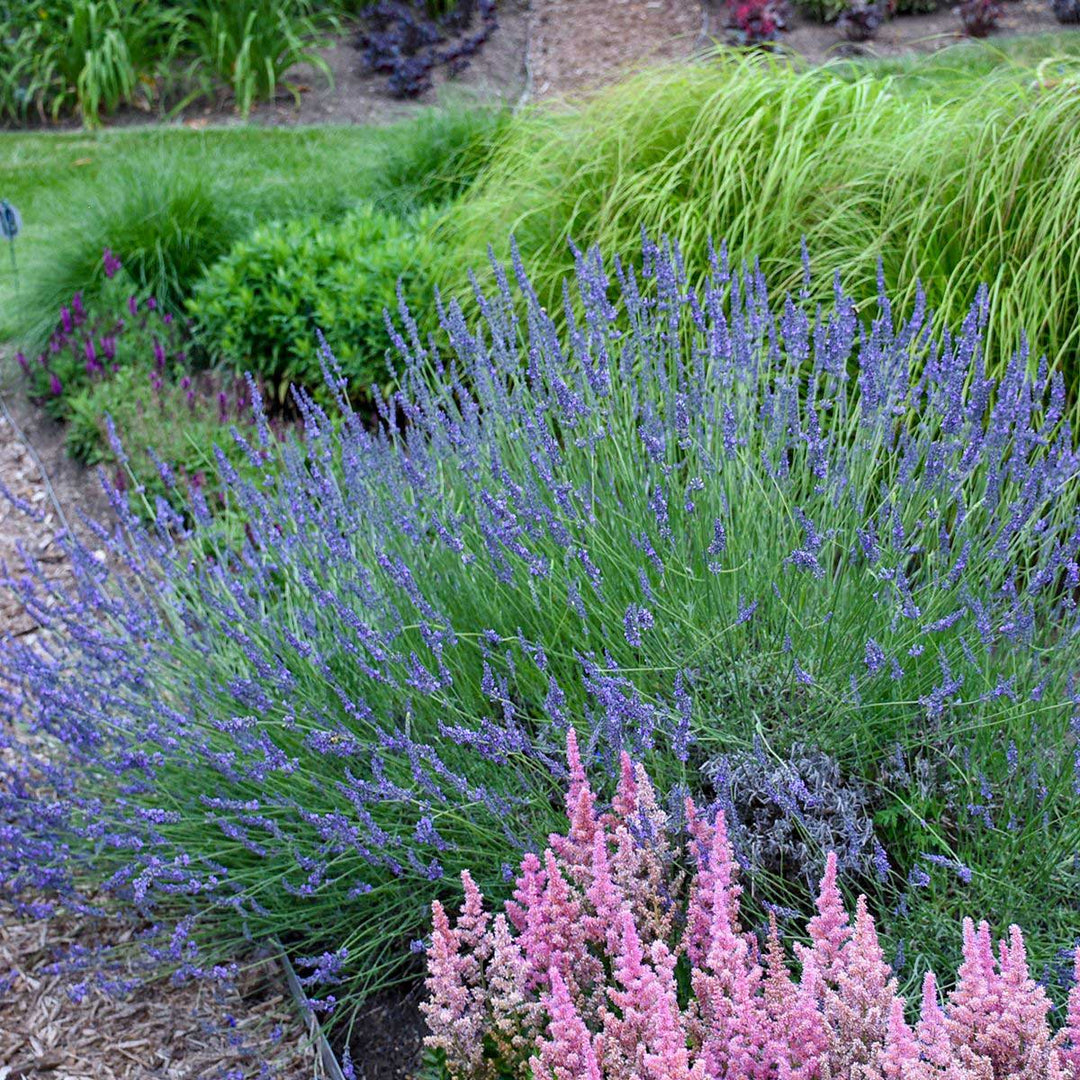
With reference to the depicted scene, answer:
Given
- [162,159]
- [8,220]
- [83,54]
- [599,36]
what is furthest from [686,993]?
[599,36]

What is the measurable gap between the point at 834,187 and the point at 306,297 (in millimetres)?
2282

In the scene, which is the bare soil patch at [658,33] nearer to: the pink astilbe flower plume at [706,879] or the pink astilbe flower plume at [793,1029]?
the pink astilbe flower plume at [706,879]

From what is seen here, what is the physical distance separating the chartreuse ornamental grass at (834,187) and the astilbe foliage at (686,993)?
206 centimetres

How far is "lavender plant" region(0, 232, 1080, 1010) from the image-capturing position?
2.45m

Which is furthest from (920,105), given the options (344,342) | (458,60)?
(458,60)

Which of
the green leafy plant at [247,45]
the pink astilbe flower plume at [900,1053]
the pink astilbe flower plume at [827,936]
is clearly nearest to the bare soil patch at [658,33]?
the green leafy plant at [247,45]

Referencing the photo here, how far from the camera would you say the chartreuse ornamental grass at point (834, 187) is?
13.5 feet

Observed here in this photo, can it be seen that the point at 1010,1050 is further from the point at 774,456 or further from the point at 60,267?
the point at 60,267

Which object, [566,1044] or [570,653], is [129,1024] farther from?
[566,1044]

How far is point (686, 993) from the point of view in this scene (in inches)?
89.0

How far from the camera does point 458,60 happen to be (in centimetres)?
1139

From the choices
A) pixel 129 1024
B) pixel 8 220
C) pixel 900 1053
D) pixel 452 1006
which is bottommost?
pixel 129 1024

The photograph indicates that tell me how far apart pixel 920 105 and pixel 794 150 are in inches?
40.7

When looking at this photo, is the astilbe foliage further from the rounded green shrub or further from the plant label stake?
the plant label stake
